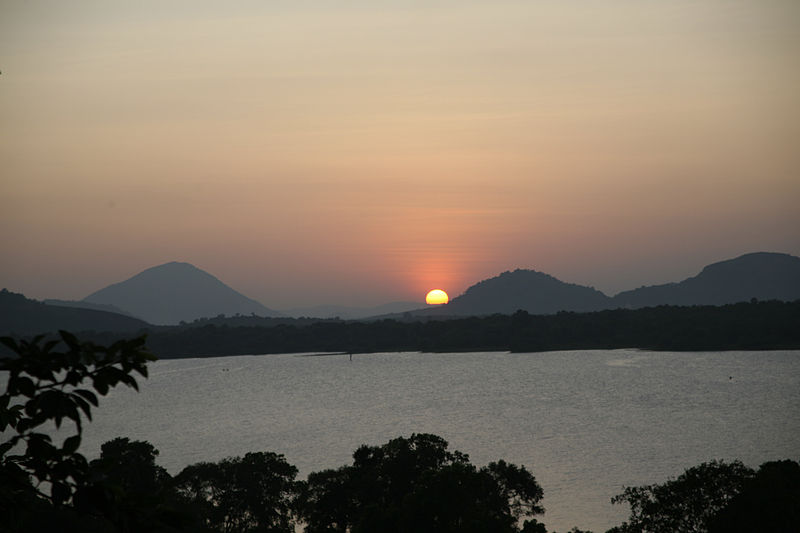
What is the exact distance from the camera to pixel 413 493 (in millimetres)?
39219

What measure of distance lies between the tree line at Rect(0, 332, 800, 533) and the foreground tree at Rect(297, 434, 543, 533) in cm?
7

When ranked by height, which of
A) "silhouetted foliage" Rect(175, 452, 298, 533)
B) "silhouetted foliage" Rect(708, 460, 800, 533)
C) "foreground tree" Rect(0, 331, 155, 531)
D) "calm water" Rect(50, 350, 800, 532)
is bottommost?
"calm water" Rect(50, 350, 800, 532)

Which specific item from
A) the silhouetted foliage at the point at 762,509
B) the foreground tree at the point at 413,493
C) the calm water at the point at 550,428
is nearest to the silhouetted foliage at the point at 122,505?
the foreground tree at the point at 413,493

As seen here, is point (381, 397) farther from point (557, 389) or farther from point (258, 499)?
point (258, 499)

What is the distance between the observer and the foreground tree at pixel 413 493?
1465 inches

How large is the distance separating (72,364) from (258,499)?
161 ft

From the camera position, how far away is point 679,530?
129ft

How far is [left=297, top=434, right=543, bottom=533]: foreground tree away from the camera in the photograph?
122ft

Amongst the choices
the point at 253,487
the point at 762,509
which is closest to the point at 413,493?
the point at 762,509

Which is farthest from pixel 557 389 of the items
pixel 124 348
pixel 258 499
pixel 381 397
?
pixel 124 348

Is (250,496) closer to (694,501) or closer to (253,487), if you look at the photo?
(253,487)

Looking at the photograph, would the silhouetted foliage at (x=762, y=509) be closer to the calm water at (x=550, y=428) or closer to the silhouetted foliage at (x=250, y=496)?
the silhouetted foliage at (x=250, y=496)

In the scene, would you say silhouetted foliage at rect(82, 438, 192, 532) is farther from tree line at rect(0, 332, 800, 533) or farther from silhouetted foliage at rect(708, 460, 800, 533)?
silhouetted foliage at rect(708, 460, 800, 533)

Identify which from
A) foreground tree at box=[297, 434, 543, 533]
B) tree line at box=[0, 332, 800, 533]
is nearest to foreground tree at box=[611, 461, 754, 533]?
tree line at box=[0, 332, 800, 533]
